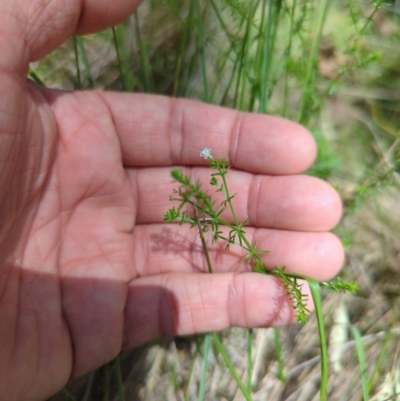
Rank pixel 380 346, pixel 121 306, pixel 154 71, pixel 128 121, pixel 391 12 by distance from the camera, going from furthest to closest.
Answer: pixel 391 12
pixel 154 71
pixel 380 346
pixel 128 121
pixel 121 306

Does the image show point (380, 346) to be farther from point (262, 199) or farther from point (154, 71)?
point (154, 71)

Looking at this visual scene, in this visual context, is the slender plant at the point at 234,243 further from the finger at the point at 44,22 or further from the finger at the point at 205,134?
the finger at the point at 44,22

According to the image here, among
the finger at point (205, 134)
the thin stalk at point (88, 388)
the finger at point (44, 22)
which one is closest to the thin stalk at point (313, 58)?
the finger at point (205, 134)

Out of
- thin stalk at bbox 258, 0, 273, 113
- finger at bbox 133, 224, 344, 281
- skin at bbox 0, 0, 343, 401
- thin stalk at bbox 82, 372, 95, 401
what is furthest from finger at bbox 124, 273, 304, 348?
thin stalk at bbox 258, 0, 273, 113

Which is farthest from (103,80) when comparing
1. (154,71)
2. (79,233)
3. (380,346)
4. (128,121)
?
(380,346)

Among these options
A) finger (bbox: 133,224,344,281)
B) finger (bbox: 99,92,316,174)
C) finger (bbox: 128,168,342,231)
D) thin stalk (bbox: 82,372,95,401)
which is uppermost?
finger (bbox: 99,92,316,174)

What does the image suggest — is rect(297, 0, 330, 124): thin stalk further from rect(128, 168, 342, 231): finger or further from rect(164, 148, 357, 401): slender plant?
rect(164, 148, 357, 401): slender plant
